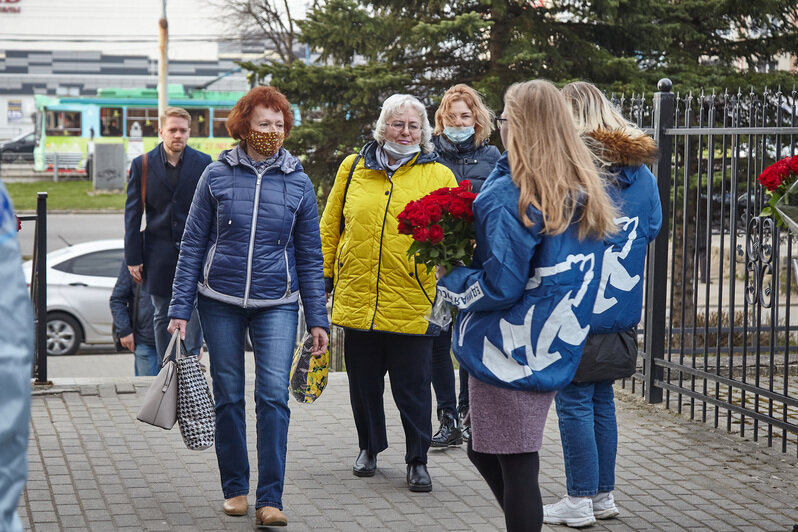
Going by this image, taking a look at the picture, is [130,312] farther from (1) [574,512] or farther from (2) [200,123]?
(2) [200,123]

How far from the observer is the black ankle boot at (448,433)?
600 cm

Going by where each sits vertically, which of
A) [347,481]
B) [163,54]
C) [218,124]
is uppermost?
[163,54]

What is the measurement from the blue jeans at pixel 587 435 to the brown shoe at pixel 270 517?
4.06ft

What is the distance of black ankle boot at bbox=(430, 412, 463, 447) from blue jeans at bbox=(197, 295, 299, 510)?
1.55 m

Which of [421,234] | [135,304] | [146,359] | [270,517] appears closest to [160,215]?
[135,304]

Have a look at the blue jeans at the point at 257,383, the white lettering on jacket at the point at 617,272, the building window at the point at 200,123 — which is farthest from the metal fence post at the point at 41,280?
the building window at the point at 200,123

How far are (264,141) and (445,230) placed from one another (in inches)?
46.9

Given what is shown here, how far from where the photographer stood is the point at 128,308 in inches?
297

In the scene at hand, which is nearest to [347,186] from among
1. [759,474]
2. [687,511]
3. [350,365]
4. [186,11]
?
[350,365]

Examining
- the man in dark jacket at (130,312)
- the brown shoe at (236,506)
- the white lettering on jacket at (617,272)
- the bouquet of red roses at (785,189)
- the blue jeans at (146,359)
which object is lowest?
the brown shoe at (236,506)

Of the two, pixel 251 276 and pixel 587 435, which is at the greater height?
pixel 251 276

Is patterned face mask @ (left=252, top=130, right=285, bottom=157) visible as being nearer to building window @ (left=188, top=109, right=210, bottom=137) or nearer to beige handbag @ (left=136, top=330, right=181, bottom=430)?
beige handbag @ (left=136, top=330, right=181, bottom=430)

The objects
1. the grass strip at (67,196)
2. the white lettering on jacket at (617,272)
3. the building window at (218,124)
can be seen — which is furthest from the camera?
the building window at (218,124)

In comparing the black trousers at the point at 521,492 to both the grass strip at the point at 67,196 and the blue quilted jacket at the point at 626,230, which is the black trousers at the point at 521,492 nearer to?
the blue quilted jacket at the point at 626,230
